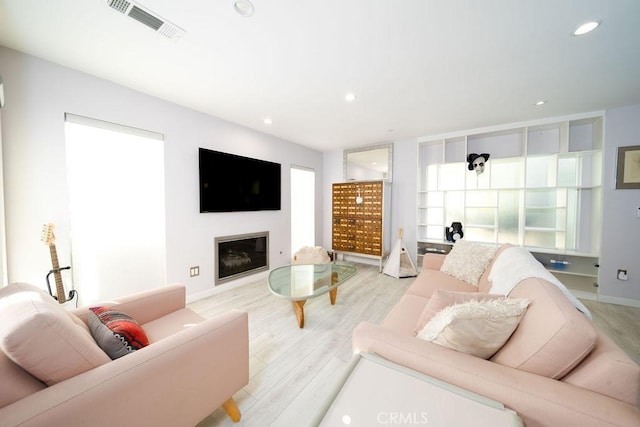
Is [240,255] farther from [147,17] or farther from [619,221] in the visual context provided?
[619,221]

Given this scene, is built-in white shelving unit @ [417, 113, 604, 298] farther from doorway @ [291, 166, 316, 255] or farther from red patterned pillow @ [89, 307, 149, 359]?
red patterned pillow @ [89, 307, 149, 359]

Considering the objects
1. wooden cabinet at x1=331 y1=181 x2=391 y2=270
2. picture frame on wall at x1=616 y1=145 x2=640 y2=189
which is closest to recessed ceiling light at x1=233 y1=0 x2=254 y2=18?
wooden cabinet at x1=331 y1=181 x2=391 y2=270

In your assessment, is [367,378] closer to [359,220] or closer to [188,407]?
[188,407]

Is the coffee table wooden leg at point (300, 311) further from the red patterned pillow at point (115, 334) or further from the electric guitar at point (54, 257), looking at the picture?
the electric guitar at point (54, 257)

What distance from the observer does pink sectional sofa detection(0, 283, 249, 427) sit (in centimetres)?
69

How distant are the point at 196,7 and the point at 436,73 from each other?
6.11 feet

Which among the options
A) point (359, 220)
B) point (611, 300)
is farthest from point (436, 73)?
point (611, 300)

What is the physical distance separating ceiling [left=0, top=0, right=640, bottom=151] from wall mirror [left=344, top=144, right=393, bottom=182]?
1416 mm

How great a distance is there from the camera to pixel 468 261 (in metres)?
2.22

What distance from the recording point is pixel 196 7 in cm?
130

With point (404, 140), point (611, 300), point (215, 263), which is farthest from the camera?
point (404, 140)

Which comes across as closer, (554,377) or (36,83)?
(554,377)

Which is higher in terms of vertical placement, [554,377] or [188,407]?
[554,377]

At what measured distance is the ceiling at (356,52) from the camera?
1324 millimetres
